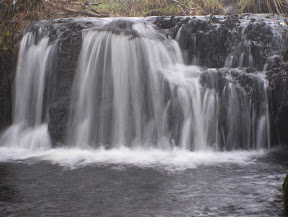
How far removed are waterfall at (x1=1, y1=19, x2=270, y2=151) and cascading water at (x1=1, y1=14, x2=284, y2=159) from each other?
0.7 inches

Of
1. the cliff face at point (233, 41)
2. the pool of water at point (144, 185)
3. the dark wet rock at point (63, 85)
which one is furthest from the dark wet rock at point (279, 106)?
the dark wet rock at point (63, 85)

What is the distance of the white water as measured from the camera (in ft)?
19.3

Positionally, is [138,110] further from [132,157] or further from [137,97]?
[132,157]

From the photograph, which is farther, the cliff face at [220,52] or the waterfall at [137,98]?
the cliff face at [220,52]

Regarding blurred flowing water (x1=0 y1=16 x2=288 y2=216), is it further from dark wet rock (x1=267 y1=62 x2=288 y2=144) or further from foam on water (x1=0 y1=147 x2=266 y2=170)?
dark wet rock (x1=267 y1=62 x2=288 y2=144)

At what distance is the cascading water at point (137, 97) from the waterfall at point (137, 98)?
0.02m

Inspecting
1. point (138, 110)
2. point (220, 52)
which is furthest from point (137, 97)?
point (220, 52)

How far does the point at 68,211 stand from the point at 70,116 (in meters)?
3.43

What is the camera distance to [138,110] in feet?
20.6

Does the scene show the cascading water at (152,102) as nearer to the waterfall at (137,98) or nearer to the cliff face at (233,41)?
the waterfall at (137,98)

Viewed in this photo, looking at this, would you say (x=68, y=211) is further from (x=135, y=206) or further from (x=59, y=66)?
(x=59, y=66)

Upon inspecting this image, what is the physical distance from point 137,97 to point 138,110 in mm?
251

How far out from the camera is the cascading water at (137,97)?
5980 millimetres

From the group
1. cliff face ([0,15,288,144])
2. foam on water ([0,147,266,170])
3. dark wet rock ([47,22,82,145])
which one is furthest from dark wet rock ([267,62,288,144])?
dark wet rock ([47,22,82,145])
